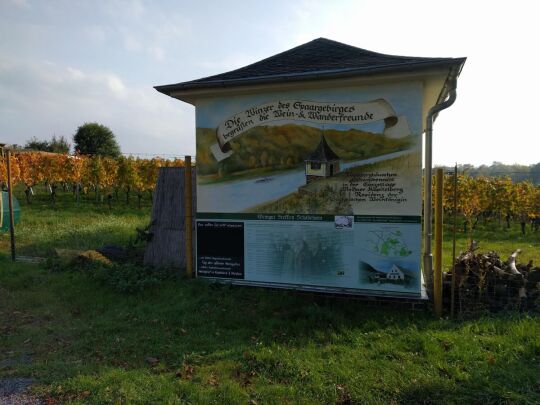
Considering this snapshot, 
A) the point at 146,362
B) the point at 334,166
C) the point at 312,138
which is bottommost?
the point at 146,362

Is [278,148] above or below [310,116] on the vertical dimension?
below

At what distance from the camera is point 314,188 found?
6180 mm

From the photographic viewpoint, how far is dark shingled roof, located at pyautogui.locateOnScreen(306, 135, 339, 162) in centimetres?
607

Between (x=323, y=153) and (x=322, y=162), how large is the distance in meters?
0.14

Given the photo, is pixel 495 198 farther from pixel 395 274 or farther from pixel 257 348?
pixel 257 348

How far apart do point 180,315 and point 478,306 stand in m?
4.18

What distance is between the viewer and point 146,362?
14.3 ft

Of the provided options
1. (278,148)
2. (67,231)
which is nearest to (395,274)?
(278,148)

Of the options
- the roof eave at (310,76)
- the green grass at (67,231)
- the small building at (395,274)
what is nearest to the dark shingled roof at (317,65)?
the roof eave at (310,76)

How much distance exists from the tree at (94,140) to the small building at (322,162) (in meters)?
43.6

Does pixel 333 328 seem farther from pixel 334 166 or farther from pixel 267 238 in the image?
pixel 334 166

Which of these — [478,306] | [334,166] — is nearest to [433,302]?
[478,306]

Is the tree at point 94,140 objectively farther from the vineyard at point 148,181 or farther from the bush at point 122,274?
the bush at point 122,274

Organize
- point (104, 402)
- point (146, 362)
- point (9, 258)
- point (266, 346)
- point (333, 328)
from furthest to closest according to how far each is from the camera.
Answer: point (9, 258)
point (333, 328)
point (266, 346)
point (146, 362)
point (104, 402)
